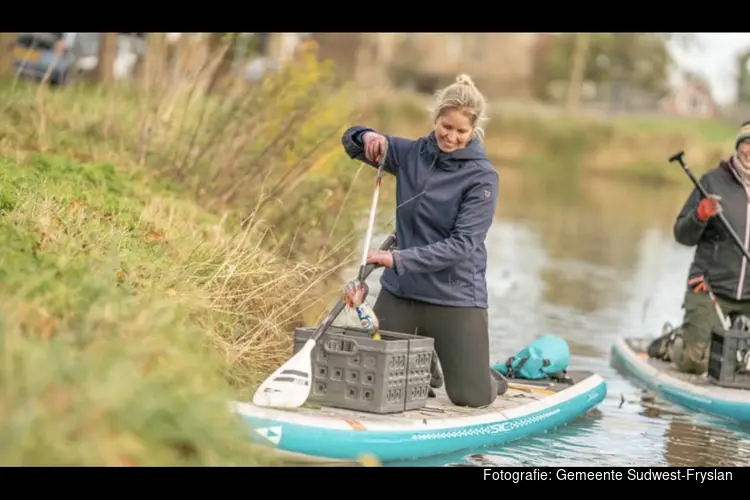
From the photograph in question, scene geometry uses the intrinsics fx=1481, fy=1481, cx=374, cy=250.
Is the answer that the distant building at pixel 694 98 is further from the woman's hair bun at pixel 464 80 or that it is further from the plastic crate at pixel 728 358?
the woman's hair bun at pixel 464 80

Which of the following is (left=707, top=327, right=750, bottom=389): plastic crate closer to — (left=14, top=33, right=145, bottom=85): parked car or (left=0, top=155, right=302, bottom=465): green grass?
(left=0, top=155, right=302, bottom=465): green grass

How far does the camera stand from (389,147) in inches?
362

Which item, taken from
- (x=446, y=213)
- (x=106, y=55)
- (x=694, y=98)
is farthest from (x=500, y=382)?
(x=694, y=98)

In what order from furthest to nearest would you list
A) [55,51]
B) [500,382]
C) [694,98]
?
[694,98]
[55,51]
[500,382]

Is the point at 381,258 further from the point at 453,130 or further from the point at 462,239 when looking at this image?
the point at 453,130

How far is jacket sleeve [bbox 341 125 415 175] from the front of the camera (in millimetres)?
9148

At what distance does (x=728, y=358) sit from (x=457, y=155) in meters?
3.43

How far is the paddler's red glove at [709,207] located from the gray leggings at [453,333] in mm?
2573

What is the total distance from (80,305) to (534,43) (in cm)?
6980

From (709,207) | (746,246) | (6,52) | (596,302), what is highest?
(6,52)

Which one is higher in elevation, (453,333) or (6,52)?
(6,52)

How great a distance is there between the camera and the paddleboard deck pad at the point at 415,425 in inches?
307

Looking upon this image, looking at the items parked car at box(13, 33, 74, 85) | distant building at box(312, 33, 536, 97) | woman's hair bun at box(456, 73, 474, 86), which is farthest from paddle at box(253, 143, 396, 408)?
distant building at box(312, 33, 536, 97)
